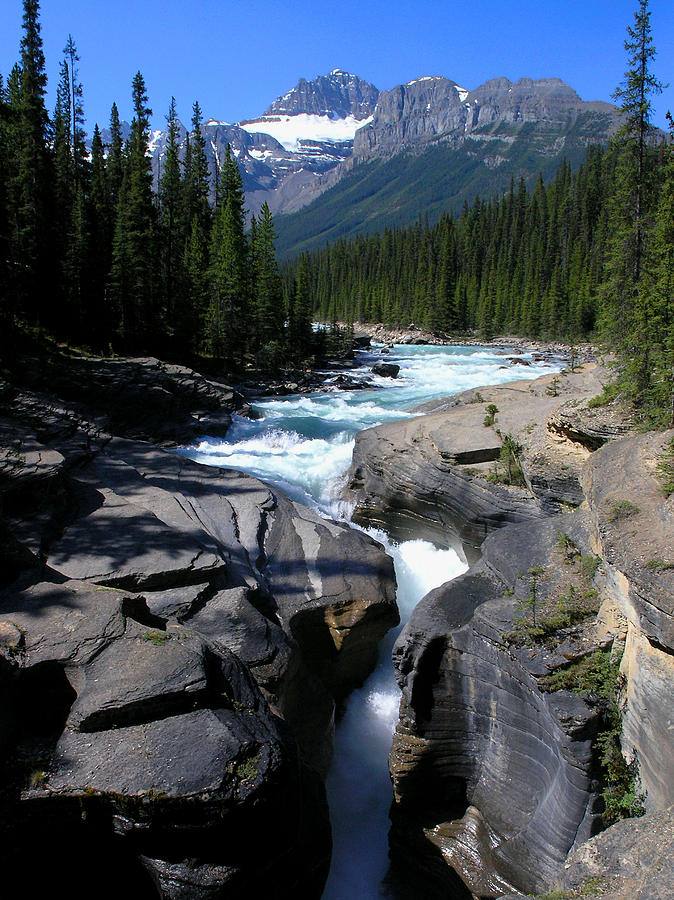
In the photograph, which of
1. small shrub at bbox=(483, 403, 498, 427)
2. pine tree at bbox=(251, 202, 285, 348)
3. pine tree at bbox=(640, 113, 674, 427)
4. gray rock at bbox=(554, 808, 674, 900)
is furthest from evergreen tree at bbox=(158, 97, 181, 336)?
gray rock at bbox=(554, 808, 674, 900)

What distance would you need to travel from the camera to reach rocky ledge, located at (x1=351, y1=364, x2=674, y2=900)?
5.54m

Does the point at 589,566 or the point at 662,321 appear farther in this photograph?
the point at 662,321

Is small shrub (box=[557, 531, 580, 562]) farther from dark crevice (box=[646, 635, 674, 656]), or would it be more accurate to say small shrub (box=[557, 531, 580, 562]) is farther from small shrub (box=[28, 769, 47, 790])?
small shrub (box=[28, 769, 47, 790])

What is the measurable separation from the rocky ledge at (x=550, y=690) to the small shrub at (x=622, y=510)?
0.02 metres

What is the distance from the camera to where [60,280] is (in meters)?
29.2

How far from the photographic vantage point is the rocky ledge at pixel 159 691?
4.45 meters

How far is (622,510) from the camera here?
6.48m

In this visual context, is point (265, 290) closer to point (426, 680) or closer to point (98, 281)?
point (98, 281)

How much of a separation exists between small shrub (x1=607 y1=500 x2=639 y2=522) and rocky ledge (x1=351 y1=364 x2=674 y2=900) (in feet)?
0.05

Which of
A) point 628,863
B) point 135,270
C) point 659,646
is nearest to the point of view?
point 628,863

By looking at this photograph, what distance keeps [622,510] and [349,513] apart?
8542 mm

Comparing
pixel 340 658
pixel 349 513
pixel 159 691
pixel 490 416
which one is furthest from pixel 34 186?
pixel 159 691

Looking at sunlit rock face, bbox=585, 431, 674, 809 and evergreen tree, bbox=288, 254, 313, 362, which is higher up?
evergreen tree, bbox=288, 254, 313, 362

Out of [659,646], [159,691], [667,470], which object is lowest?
[159,691]
